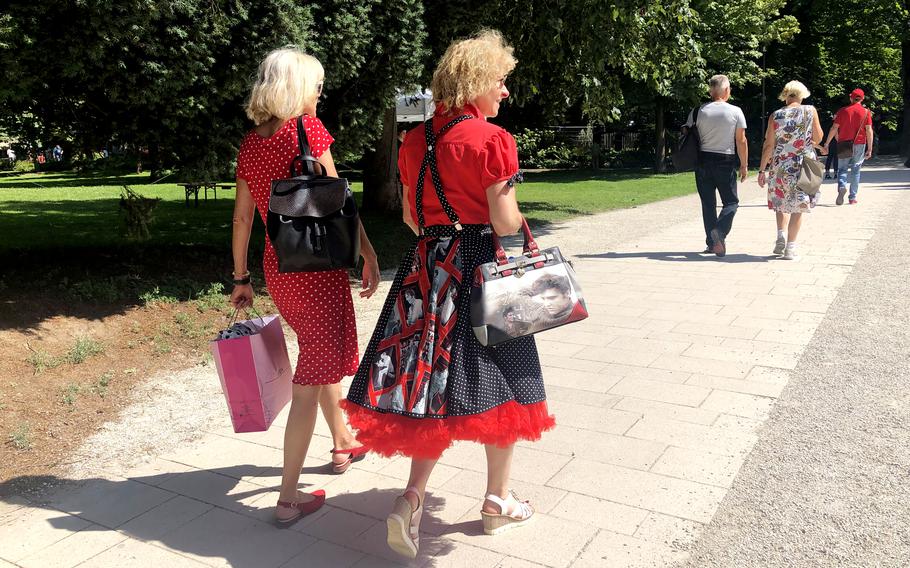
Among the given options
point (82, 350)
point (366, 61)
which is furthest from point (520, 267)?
point (366, 61)

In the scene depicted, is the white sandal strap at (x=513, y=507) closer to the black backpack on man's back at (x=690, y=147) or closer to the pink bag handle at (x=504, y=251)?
the pink bag handle at (x=504, y=251)

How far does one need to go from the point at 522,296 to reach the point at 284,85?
1281mm

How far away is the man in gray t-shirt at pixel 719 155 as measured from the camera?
946 centimetres

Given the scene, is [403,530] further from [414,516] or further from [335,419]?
[335,419]

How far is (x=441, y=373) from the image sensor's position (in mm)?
3070

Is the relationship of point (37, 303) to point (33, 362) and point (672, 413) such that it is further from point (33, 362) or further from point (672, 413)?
point (672, 413)

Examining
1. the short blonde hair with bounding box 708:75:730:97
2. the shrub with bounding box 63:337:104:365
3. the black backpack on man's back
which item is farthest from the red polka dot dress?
the short blonde hair with bounding box 708:75:730:97

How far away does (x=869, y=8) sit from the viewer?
30.7 m

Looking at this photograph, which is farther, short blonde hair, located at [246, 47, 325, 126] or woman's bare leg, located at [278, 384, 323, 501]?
woman's bare leg, located at [278, 384, 323, 501]

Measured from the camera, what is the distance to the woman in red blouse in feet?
10.0

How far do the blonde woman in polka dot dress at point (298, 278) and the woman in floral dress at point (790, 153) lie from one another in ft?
23.1

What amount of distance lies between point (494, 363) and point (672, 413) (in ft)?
6.71

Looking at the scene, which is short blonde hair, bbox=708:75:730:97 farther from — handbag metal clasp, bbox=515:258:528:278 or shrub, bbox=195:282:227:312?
handbag metal clasp, bbox=515:258:528:278

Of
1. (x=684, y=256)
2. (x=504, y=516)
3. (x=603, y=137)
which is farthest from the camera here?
(x=603, y=137)
